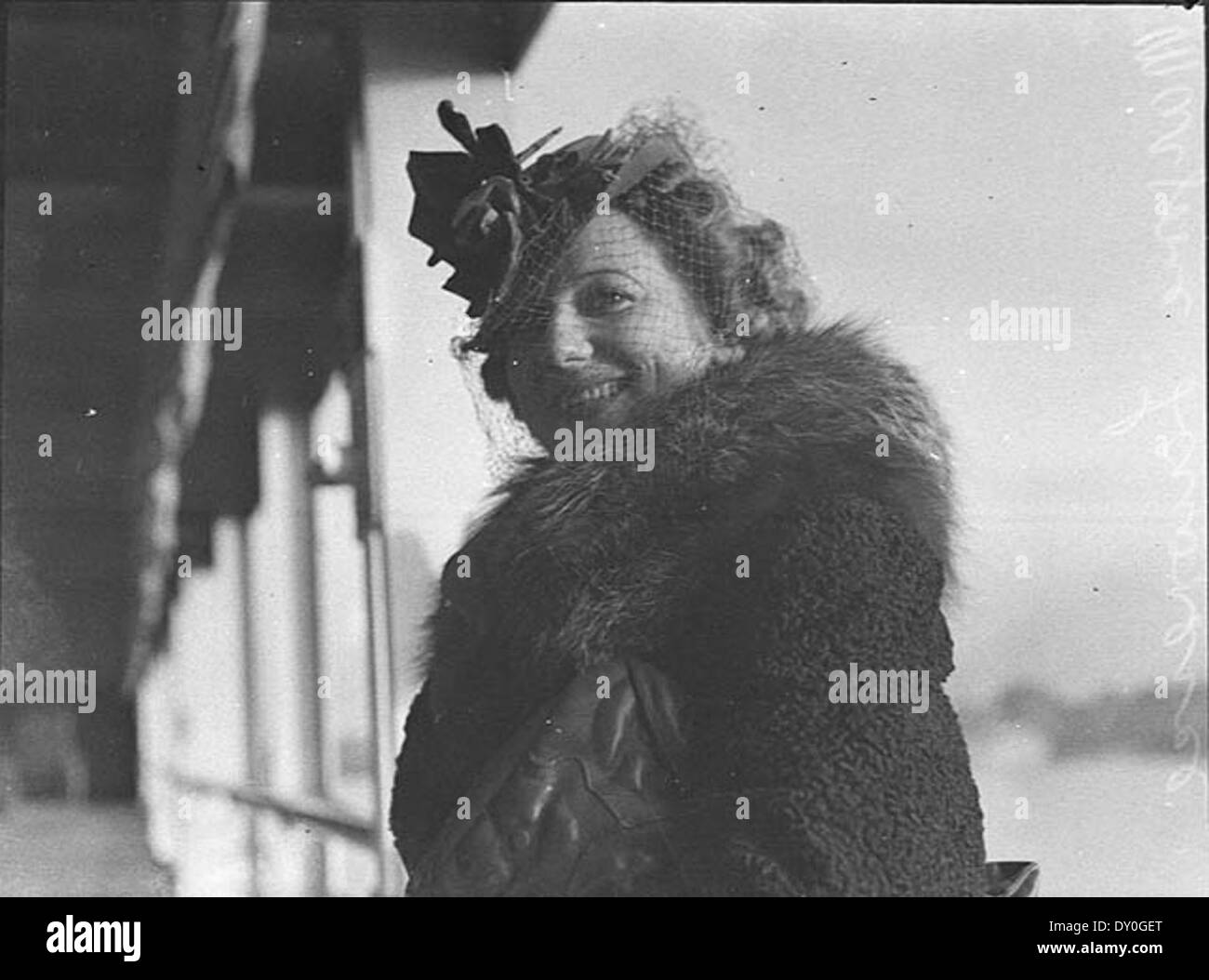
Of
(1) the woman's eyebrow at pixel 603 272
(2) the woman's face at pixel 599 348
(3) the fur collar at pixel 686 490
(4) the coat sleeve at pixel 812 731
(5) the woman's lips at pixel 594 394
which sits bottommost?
(4) the coat sleeve at pixel 812 731

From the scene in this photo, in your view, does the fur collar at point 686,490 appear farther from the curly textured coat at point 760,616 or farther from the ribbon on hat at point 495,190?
the ribbon on hat at point 495,190

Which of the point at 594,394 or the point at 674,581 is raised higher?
the point at 594,394

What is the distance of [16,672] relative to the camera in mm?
3029

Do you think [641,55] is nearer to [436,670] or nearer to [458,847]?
[436,670]

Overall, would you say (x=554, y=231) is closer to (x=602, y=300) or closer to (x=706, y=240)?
(x=602, y=300)

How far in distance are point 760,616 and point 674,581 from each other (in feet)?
0.50

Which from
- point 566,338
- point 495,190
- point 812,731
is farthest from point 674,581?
point 495,190

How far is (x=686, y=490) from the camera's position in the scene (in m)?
3.06

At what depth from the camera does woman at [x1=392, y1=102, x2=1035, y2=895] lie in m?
2.99

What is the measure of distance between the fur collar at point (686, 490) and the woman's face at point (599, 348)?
1.8 inches

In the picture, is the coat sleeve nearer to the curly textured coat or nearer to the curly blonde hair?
the curly textured coat

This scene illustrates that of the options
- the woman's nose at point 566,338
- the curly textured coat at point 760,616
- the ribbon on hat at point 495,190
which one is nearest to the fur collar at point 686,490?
the curly textured coat at point 760,616

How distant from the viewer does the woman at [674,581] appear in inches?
118

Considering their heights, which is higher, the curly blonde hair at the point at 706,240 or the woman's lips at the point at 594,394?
the curly blonde hair at the point at 706,240
